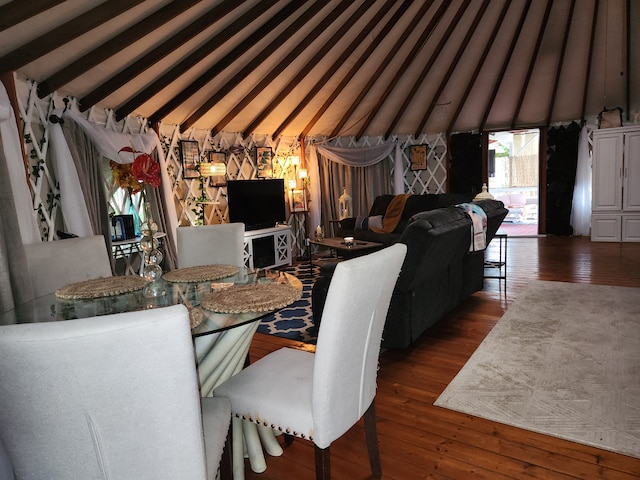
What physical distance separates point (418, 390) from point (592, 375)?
34.9 inches

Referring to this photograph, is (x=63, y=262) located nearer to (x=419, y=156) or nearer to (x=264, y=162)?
(x=264, y=162)

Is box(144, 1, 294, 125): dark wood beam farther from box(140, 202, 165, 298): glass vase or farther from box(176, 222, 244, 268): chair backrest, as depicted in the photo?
box(140, 202, 165, 298): glass vase

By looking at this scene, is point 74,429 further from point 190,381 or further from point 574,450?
point 574,450

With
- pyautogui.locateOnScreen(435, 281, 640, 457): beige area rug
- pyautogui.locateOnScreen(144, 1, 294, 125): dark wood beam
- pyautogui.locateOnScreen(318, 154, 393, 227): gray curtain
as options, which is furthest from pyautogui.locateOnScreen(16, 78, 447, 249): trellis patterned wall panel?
pyautogui.locateOnScreen(435, 281, 640, 457): beige area rug

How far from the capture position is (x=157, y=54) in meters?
3.33

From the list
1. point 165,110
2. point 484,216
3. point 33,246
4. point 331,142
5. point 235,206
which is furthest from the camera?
point 331,142

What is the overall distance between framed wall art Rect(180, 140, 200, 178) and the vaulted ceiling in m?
0.28

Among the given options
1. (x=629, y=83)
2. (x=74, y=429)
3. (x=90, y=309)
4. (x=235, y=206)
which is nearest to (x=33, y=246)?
(x=90, y=309)

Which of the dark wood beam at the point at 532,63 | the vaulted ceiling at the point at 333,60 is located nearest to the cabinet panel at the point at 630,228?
the vaulted ceiling at the point at 333,60

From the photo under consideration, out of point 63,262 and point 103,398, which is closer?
point 103,398

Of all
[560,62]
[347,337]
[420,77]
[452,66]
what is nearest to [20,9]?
[347,337]

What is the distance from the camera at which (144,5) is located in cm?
284

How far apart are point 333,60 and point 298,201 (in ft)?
7.55

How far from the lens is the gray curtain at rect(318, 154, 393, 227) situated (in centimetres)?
704
